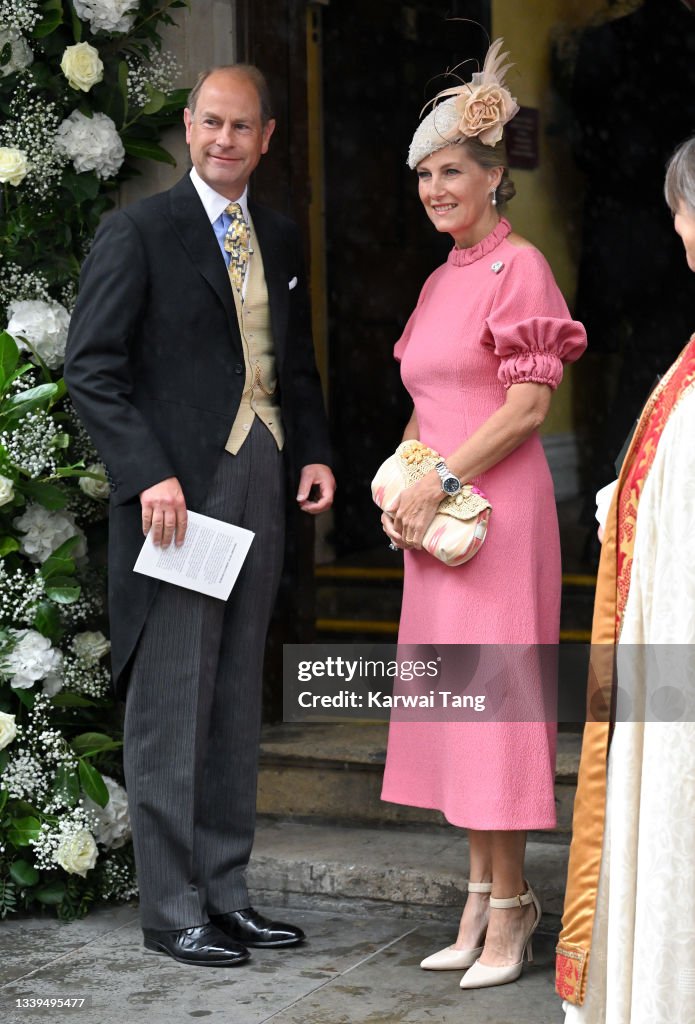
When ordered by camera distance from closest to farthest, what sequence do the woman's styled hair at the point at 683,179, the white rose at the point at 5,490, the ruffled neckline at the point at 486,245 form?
the woman's styled hair at the point at 683,179 → the ruffled neckline at the point at 486,245 → the white rose at the point at 5,490

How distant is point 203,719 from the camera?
356 centimetres

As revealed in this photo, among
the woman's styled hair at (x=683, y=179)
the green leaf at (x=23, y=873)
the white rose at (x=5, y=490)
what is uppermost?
the woman's styled hair at (x=683, y=179)

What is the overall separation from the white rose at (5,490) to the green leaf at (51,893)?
1006mm

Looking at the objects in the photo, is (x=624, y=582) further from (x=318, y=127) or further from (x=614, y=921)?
(x=318, y=127)

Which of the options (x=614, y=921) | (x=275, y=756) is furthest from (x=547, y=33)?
(x=614, y=921)

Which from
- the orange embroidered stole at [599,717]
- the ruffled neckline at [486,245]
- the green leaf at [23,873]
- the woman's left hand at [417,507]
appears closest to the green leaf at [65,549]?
the green leaf at [23,873]

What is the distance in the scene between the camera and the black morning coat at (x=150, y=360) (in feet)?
11.2

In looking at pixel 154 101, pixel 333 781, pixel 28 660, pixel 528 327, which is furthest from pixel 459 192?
pixel 333 781

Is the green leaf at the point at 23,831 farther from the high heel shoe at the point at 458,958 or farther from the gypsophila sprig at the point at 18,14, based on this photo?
the gypsophila sprig at the point at 18,14

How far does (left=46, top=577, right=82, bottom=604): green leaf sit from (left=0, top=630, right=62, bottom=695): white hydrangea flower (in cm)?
11

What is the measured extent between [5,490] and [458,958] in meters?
1.56

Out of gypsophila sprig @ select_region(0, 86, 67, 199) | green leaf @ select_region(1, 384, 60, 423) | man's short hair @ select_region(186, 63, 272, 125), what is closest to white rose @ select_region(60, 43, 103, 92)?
gypsophila sprig @ select_region(0, 86, 67, 199)

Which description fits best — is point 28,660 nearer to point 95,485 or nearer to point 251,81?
point 95,485

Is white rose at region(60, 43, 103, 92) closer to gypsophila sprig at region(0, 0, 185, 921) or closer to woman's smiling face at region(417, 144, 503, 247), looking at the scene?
gypsophila sprig at region(0, 0, 185, 921)
